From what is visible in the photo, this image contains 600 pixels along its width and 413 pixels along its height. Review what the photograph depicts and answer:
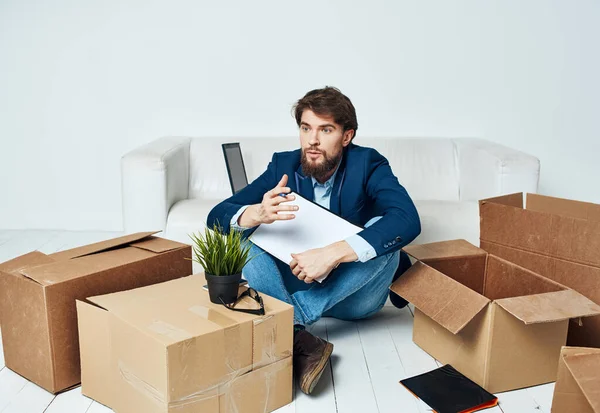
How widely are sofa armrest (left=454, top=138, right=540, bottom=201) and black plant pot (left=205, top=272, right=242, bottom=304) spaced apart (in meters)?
1.52

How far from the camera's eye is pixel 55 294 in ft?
5.25

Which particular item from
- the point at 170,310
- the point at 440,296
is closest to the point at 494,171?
the point at 440,296

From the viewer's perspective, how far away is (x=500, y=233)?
2045 millimetres

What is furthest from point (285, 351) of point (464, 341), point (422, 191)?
point (422, 191)

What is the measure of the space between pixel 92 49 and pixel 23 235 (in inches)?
43.6

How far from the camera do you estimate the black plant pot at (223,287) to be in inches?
61.3

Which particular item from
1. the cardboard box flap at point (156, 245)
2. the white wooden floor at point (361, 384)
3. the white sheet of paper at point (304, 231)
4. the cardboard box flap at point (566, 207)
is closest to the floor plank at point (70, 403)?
the white wooden floor at point (361, 384)

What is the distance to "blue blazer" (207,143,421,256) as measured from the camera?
1.87 m

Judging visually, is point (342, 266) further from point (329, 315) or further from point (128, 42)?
point (128, 42)

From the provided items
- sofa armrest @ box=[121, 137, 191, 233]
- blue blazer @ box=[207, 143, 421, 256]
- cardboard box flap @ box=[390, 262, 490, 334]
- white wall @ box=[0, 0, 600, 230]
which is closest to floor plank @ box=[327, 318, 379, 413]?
cardboard box flap @ box=[390, 262, 490, 334]

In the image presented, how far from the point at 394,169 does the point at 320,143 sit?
3.78 ft

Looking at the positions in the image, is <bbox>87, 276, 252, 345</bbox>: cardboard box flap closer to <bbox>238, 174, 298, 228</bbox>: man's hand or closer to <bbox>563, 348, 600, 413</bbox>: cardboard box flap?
<bbox>238, 174, 298, 228</bbox>: man's hand

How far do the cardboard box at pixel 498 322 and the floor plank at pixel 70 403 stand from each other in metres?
0.96

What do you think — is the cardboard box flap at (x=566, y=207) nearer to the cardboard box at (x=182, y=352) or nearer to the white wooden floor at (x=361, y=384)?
the white wooden floor at (x=361, y=384)
